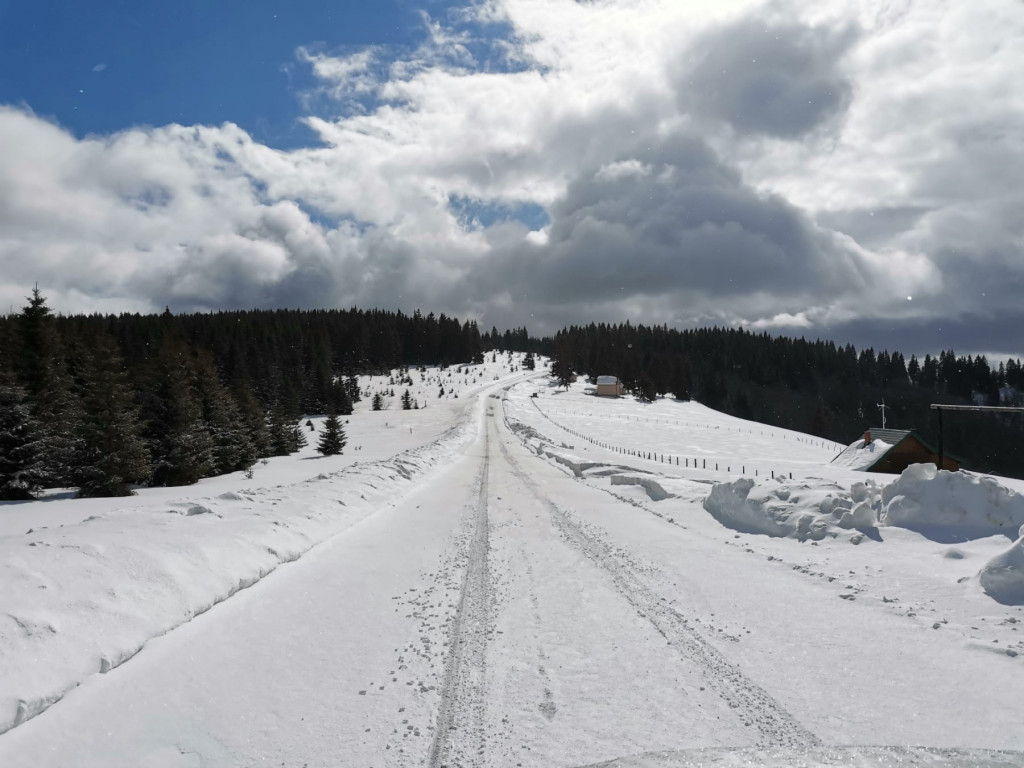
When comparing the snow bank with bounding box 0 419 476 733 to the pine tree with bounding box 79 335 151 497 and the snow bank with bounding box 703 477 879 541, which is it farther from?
the pine tree with bounding box 79 335 151 497

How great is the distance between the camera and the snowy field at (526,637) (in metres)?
4.20

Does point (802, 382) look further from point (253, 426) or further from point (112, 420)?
point (112, 420)

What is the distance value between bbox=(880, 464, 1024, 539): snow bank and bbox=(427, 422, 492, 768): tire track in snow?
8.49 meters

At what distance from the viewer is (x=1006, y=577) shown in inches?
271

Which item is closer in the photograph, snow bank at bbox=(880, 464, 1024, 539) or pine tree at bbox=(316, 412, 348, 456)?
snow bank at bbox=(880, 464, 1024, 539)

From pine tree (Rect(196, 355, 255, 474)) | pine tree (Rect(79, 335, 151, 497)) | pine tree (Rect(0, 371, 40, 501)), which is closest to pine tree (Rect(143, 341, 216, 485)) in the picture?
pine tree (Rect(79, 335, 151, 497))

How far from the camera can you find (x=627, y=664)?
5.46 metres

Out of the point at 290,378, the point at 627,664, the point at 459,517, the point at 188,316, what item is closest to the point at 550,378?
the point at 290,378

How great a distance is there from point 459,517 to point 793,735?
11.0m

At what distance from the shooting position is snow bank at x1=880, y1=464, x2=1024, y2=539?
32.4 ft

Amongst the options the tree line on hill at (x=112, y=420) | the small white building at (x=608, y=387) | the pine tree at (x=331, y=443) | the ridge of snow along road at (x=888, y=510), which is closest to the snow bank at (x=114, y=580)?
the ridge of snow along road at (x=888, y=510)

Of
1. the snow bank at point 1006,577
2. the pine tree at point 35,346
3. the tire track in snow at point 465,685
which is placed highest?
the pine tree at point 35,346

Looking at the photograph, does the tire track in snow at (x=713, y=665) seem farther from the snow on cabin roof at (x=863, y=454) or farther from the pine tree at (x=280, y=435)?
the pine tree at (x=280, y=435)

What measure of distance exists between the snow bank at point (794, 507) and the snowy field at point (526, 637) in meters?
0.07
